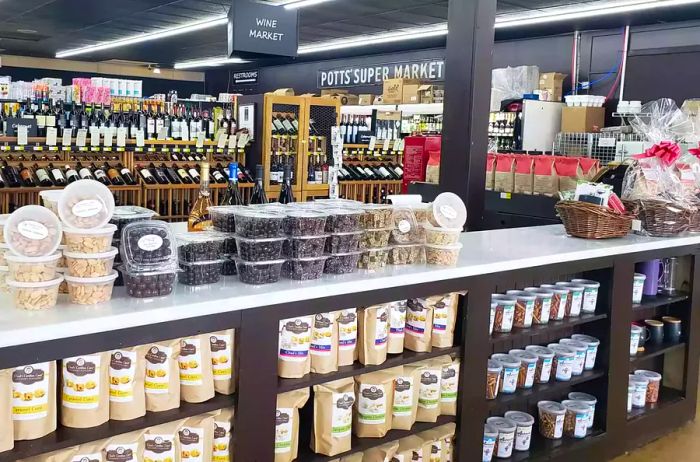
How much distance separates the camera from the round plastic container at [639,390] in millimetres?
3789

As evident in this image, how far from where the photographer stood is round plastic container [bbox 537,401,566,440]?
11.1 feet

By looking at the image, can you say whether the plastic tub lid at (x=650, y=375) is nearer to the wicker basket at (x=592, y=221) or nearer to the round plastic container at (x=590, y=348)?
the round plastic container at (x=590, y=348)

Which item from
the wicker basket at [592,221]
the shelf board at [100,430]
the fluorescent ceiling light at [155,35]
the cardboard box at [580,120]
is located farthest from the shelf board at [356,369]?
the fluorescent ceiling light at [155,35]

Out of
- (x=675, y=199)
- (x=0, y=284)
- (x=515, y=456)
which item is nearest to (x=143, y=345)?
(x=0, y=284)

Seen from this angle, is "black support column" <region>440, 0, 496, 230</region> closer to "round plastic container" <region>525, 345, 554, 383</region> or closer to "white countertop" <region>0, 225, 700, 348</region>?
"white countertop" <region>0, 225, 700, 348</region>

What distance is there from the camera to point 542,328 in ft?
10.7

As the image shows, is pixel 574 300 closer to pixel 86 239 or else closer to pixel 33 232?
pixel 86 239

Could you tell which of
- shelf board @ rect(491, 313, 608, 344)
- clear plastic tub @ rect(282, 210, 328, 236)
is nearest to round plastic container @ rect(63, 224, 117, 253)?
clear plastic tub @ rect(282, 210, 328, 236)

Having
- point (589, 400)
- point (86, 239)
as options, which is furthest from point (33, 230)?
point (589, 400)

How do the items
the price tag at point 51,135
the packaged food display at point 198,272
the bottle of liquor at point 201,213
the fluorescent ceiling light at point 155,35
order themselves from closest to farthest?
the packaged food display at point 198,272
the bottle of liquor at point 201,213
the price tag at point 51,135
the fluorescent ceiling light at point 155,35

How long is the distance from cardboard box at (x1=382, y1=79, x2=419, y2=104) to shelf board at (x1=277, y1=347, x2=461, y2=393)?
8.71 meters

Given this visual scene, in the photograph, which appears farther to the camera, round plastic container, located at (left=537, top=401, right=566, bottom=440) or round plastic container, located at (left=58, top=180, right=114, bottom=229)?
round plastic container, located at (left=537, top=401, right=566, bottom=440)

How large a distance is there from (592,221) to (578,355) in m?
0.65

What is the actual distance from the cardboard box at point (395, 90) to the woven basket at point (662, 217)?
7674 mm
